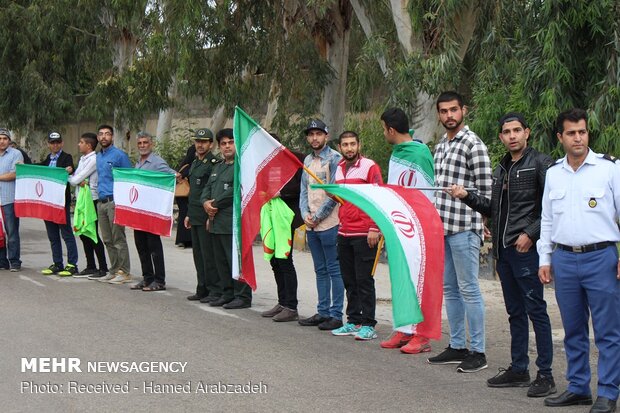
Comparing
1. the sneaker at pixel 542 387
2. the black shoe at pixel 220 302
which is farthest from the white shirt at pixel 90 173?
the sneaker at pixel 542 387

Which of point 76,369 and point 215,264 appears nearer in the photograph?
point 76,369

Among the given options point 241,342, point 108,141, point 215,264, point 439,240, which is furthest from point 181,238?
point 439,240

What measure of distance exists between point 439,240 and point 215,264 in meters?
4.21

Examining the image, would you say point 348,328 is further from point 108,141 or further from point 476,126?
point 476,126

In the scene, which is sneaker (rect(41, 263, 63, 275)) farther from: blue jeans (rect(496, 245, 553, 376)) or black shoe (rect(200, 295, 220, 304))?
blue jeans (rect(496, 245, 553, 376))

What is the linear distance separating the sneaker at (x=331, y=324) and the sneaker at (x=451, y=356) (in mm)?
1713

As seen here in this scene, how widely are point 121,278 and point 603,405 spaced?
26.8 feet

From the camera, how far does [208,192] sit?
11.2m

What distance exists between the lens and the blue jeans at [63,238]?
13.7 meters

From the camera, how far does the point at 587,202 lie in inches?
245

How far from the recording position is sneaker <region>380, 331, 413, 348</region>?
8.65 m

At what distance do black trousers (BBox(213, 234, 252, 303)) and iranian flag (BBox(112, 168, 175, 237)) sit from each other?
1.34 meters

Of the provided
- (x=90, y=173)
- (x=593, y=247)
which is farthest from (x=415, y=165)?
(x=90, y=173)

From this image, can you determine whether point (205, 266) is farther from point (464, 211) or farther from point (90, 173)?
point (464, 211)
